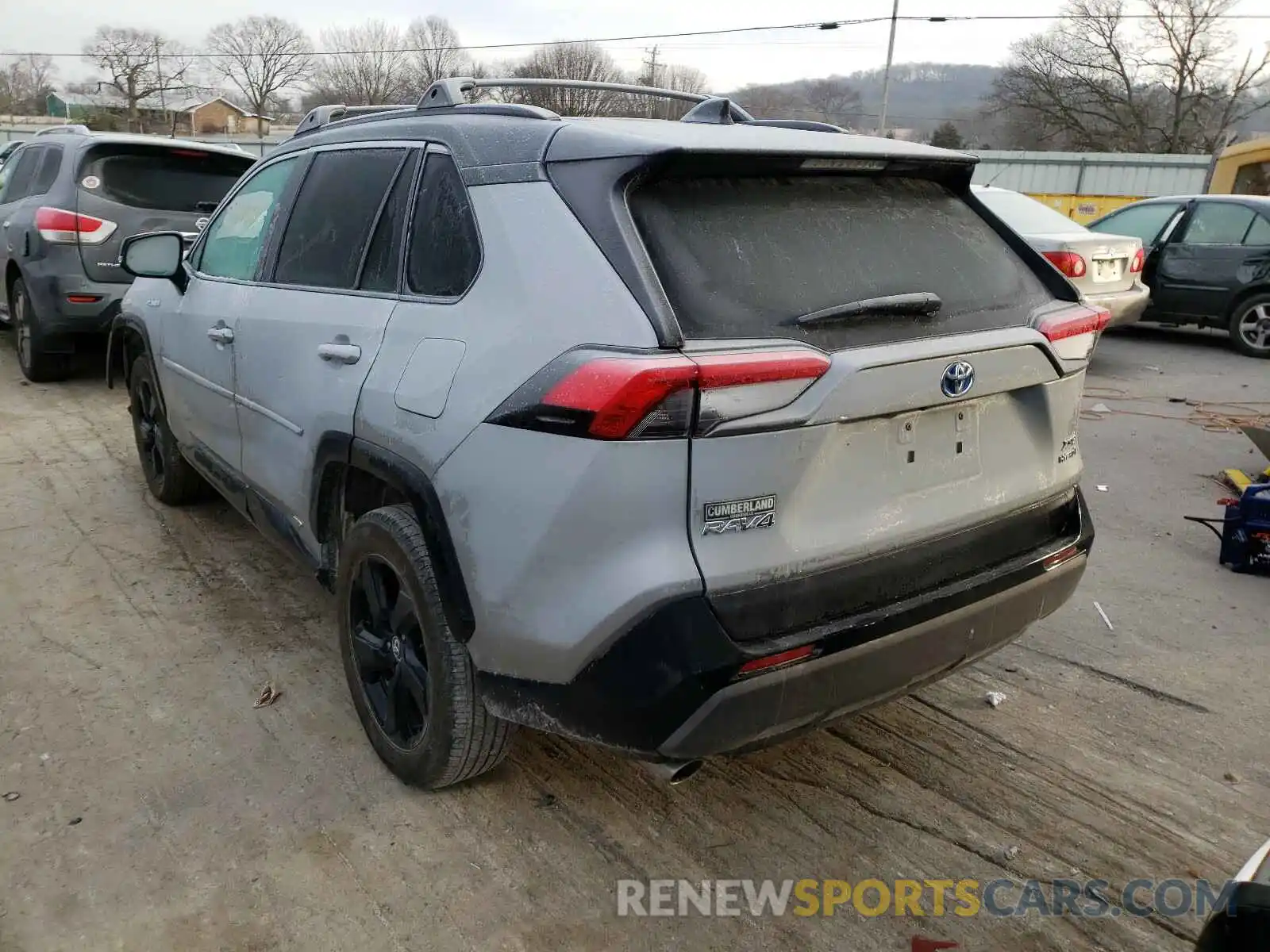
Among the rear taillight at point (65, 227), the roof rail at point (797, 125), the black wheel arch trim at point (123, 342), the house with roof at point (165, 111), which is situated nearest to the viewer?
the roof rail at point (797, 125)

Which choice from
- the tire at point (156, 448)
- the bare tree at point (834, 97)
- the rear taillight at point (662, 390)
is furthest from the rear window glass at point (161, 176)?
the bare tree at point (834, 97)

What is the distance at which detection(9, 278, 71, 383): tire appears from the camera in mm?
7316

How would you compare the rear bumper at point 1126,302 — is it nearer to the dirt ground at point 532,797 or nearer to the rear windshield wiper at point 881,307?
the dirt ground at point 532,797

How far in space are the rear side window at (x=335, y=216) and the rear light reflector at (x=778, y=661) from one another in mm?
1708

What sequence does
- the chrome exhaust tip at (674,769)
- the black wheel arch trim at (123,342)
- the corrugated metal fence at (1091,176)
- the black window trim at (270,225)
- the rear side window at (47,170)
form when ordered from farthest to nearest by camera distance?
1. the corrugated metal fence at (1091,176)
2. the rear side window at (47,170)
3. the black wheel arch trim at (123,342)
4. the black window trim at (270,225)
5. the chrome exhaust tip at (674,769)

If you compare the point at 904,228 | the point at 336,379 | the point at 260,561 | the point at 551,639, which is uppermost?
the point at 904,228

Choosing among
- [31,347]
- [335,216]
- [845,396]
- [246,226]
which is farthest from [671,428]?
[31,347]

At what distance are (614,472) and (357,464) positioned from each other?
3.36 feet

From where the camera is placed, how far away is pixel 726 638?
1971mm

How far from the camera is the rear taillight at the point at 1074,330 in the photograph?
8.46ft

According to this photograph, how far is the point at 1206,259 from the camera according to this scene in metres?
10.1

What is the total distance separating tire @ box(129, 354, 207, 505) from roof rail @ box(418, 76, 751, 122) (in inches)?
96.0

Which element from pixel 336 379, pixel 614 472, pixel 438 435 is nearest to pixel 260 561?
pixel 336 379

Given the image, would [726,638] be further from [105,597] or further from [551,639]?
[105,597]
